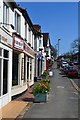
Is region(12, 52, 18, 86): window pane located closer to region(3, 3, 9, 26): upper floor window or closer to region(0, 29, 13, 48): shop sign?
region(0, 29, 13, 48): shop sign

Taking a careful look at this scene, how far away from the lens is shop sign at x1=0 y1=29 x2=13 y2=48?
1649cm

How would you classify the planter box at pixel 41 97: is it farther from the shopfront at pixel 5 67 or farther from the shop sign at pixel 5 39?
the shop sign at pixel 5 39

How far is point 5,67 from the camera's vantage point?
18.8m

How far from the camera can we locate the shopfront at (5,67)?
17078 millimetres

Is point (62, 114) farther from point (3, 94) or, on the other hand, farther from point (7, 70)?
point (7, 70)

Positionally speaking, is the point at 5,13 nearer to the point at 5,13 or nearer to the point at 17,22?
the point at 5,13

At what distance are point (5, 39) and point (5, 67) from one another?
1901mm

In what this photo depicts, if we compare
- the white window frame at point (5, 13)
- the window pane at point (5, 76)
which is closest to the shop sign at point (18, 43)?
the white window frame at point (5, 13)

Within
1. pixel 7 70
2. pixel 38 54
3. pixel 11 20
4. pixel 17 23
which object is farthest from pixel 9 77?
pixel 38 54

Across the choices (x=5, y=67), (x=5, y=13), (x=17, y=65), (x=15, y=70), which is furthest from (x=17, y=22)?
(x=5, y=67)

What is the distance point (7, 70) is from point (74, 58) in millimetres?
113128

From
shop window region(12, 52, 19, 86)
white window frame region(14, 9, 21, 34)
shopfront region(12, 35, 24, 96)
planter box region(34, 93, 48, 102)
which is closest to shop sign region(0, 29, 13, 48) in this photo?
shopfront region(12, 35, 24, 96)

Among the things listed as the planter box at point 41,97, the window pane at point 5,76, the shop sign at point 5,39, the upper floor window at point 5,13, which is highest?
the upper floor window at point 5,13

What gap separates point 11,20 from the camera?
66.7ft
